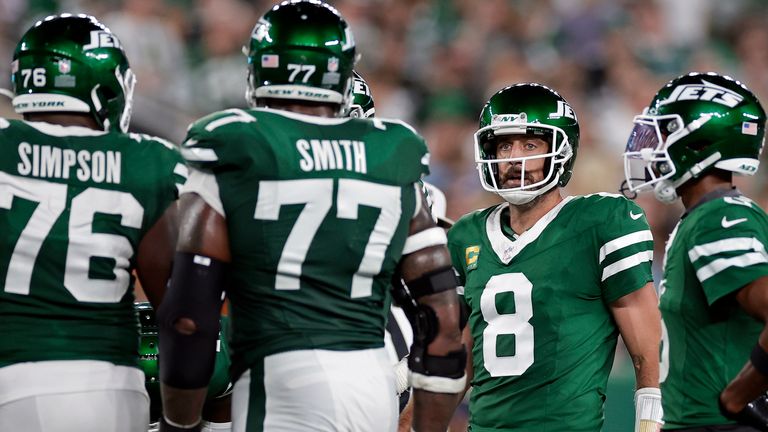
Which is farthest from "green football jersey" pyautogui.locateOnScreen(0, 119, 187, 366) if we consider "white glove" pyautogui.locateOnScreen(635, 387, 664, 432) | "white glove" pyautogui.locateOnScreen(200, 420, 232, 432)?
"white glove" pyautogui.locateOnScreen(635, 387, 664, 432)

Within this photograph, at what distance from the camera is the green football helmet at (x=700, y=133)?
3084mm

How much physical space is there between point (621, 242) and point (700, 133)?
583 mm

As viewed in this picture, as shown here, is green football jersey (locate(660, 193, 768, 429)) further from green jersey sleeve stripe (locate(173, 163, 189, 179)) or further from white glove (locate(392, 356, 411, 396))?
green jersey sleeve stripe (locate(173, 163, 189, 179))

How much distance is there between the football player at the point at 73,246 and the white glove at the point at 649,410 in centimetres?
158

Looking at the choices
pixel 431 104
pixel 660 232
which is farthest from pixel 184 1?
pixel 660 232

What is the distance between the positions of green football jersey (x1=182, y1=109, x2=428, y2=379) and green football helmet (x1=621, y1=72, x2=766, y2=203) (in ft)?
2.87

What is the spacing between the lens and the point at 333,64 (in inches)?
109

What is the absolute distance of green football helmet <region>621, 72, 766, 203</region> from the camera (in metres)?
3.08

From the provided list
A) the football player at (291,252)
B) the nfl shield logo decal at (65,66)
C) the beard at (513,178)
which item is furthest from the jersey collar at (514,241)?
the nfl shield logo decal at (65,66)

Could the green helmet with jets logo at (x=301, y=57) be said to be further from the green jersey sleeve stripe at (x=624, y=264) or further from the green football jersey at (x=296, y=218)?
the green jersey sleeve stripe at (x=624, y=264)

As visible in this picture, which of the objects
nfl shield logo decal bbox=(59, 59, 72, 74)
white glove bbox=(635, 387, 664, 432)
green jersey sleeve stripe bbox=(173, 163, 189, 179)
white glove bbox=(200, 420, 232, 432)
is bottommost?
white glove bbox=(200, 420, 232, 432)

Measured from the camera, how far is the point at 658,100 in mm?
3230

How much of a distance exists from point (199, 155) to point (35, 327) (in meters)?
0.63

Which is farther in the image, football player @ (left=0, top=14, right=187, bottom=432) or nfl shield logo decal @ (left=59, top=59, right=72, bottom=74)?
nfl shield logo decal @ (left=59, top=59, right=72, bottom=74)
